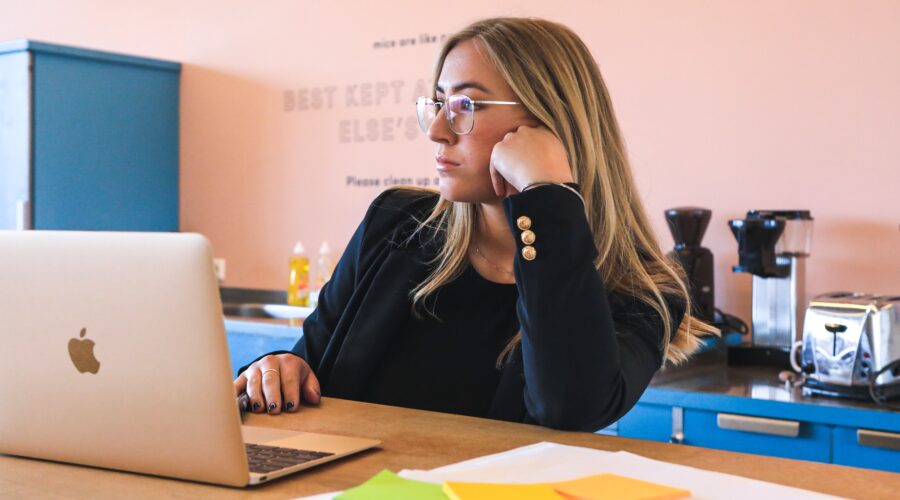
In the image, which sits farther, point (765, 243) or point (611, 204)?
point (765, 243)

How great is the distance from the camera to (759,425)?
2.33 m

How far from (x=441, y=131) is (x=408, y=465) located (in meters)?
0.70

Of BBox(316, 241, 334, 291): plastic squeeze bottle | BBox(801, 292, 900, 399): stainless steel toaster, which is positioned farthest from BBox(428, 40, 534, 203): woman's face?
BBox(316, 241, 334, 291): plastic squeeze bottle

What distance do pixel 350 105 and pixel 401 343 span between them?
7.36 feet

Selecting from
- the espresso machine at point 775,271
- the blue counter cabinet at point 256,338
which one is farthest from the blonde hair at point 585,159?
the blue counter cabinet at point 256,338

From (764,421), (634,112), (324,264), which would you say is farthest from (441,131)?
(324,264)

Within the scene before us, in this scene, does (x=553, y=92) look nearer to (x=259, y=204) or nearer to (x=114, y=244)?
(x=114, y=244)

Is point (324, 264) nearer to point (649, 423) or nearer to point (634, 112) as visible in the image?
point (634, 112)

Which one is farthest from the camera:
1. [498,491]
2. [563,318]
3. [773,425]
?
[773,425]

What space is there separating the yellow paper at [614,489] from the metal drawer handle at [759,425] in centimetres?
142

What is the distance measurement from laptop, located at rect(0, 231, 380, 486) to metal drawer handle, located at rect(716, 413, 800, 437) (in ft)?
4.60

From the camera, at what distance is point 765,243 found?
9.04 feet

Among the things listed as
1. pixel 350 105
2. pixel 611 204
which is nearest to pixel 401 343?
pixel 611 204

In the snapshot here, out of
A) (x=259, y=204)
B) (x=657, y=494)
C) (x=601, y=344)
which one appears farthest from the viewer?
(x=259, y=204)
